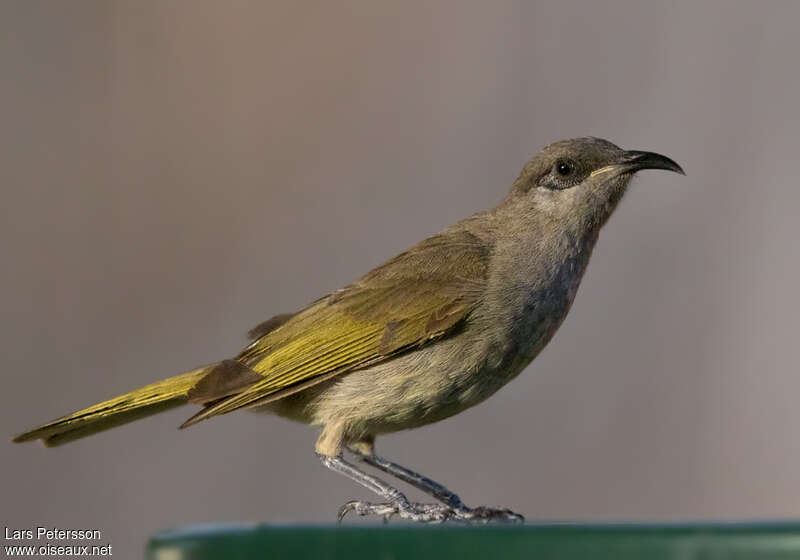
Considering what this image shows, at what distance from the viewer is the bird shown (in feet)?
18.0

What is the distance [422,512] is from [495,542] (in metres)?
3.03

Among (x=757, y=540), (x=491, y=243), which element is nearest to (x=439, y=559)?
(x=757, y=540)

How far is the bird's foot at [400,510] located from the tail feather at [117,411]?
0.89 metres

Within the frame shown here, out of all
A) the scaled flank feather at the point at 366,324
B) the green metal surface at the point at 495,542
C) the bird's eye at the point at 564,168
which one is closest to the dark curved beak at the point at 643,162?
the bird's eye at the point at 564,168

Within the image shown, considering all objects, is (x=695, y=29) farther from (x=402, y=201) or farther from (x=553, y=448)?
(x=553, y=448)

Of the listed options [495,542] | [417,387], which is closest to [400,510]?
[417,387]

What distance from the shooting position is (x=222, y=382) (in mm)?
5453

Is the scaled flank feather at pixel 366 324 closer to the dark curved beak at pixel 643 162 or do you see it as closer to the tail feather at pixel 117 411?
the tail feather at pixel 117 411

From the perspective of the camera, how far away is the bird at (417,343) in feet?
18.0

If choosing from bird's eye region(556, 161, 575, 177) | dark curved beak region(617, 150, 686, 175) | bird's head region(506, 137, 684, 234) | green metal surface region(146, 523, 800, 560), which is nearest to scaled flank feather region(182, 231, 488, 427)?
bird's head region(506, 137, 684, 234)

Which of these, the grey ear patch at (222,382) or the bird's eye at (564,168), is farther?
the bird's eye at (564,168)

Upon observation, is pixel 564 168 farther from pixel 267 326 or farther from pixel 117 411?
pixel 117 411

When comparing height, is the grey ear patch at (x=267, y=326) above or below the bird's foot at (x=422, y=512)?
above

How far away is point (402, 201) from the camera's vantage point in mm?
8383
